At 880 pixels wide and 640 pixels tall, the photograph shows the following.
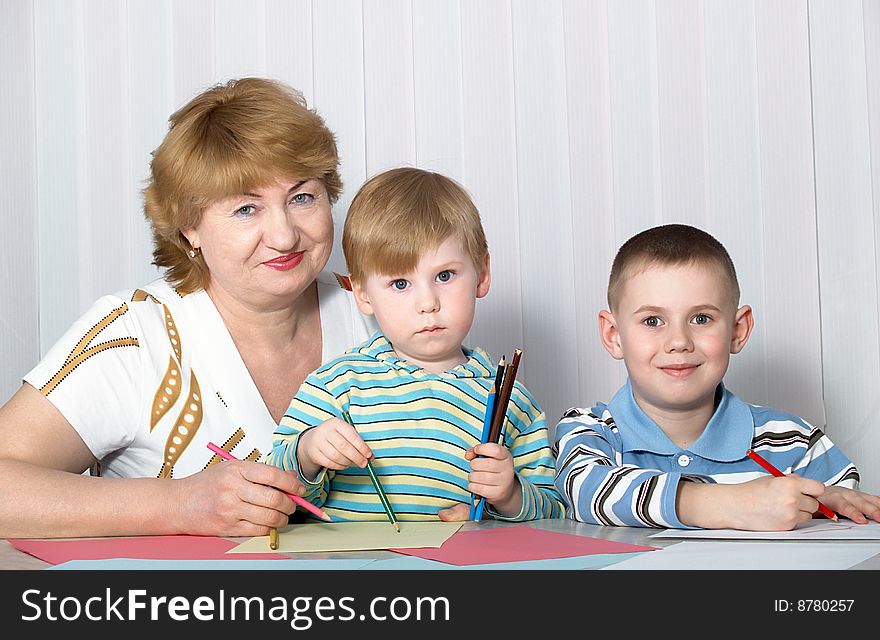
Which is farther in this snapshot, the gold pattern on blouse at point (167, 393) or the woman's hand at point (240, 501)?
the gold pattern on blouse at point (167, 393)

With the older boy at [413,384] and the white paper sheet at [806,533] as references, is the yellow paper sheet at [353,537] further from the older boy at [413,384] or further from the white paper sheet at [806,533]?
the white paper sheet at [806,533]

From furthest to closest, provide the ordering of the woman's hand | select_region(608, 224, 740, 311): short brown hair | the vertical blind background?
the vertical blind background < select_region(608, 224, 740, 311): short brown hair < the woman's hand

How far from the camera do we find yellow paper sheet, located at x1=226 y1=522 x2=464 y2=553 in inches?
43.6

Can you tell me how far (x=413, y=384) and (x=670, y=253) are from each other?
42 cm

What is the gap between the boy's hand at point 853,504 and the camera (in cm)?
127

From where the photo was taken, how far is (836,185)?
2146mm

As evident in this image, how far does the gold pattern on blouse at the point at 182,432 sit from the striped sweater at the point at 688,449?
1.87ft

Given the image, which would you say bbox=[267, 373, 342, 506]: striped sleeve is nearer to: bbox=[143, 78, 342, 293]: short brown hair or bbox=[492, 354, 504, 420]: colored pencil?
bbox=[492, 354, 504, 420]: colored pencil

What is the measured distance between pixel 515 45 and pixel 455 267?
0.96m

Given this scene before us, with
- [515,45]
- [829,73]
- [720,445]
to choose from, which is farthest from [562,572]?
[829,73]

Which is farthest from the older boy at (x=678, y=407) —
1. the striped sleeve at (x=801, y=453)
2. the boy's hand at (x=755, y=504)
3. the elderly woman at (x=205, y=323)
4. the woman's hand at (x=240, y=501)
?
the elderly woman at (x=205, y=323)

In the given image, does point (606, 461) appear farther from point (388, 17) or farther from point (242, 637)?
point (388, 17)

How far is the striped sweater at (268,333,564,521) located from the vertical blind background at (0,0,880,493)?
0.78 meters

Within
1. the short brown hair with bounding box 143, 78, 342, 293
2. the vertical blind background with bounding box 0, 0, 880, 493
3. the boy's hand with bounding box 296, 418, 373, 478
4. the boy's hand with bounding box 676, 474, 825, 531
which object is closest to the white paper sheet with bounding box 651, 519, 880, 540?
the boy's hand with bounding box 676, 474, 825, 531
